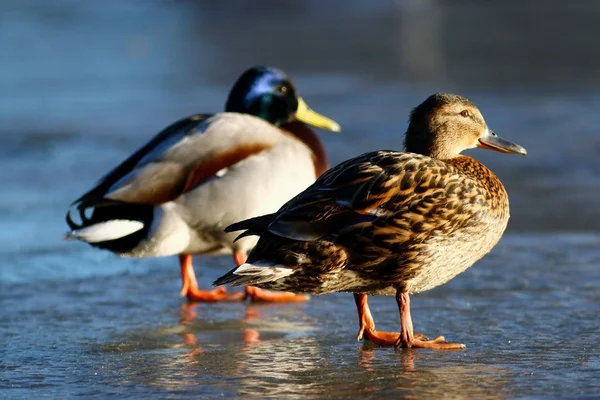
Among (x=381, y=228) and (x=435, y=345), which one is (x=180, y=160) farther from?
(x=435, y=345)

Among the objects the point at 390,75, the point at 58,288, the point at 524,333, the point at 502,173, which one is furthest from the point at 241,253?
the point at 390,75

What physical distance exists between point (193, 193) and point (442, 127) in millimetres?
1630

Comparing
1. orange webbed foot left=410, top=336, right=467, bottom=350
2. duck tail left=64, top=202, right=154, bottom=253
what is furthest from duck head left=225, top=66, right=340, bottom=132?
orange webbed foot left=410, top=336, right=467, bottom=350

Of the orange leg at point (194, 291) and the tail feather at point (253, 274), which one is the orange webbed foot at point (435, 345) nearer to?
the tail feather at point (253, 274)

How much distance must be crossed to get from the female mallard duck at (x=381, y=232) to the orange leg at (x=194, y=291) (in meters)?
1.37

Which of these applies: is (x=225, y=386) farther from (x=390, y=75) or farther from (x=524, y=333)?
(x=390, y=75)

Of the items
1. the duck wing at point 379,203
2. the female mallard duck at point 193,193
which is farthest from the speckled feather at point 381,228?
the female mallard duck at point 193,193

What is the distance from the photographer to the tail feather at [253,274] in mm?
4488

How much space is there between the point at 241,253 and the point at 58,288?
0.98 meters

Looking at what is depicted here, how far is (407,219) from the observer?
4492mm

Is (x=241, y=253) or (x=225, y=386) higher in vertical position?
(x=241, y=253)

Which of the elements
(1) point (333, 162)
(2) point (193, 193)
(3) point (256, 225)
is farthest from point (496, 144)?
(1) point (333, 162)

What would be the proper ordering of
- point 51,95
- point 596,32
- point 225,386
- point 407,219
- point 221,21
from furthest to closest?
point 221,21 → point 596,32 → point 51,95 → point 407,219 → point 225,386

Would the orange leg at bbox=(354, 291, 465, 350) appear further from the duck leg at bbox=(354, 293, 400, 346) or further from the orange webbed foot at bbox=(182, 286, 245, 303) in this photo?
the orange webbed foot at bbox=(182, 286, 245, 303)
